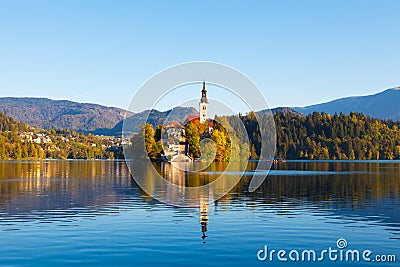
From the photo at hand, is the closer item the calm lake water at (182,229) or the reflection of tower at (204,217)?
the calm lake water at (182,229)

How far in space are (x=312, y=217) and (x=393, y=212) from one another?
8.52 m

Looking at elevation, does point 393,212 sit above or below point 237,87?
below

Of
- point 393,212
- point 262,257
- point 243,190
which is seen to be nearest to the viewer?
point 262,257

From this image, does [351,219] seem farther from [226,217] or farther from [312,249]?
[312,249]

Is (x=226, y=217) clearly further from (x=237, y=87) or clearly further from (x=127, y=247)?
(x=237, y=87)

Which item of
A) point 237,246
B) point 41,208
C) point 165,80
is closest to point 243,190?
point 165,80

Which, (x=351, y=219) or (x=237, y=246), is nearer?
(x=237, y=246)

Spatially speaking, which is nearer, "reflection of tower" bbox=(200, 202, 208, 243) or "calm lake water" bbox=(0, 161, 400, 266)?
"calm lake water" bbox=(0, 161, 400, 266)

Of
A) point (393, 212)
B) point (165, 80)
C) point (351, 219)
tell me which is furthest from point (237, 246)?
point (165, 80)

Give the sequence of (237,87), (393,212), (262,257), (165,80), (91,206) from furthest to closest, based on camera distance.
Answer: (237,87)
(165,80)
(91,206)
(393,212)
(262,257)

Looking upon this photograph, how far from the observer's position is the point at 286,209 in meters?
46.1

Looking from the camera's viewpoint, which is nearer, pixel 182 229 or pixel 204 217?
pixel 182 229

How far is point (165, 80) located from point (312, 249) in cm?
3311

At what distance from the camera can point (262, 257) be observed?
1045 inches
